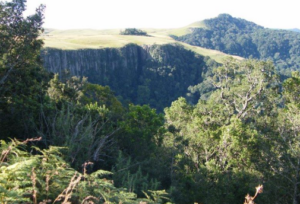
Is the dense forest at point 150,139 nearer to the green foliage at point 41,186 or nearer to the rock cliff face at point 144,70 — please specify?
the green foliage at point 41,186

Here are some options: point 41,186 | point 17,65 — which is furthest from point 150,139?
point 41,186

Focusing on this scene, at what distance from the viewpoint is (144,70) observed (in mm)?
114188

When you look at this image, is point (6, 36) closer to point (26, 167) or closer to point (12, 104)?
point (12, 104)

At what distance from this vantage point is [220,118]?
18.2m

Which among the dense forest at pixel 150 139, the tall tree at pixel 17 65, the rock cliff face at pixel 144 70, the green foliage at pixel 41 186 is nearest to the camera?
the green foliage at pixel 41 186

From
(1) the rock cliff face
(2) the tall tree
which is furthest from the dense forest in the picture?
(1) the rock cliff face

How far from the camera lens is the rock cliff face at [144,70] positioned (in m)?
91.4

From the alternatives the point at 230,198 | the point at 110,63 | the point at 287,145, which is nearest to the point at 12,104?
the point at 230,198

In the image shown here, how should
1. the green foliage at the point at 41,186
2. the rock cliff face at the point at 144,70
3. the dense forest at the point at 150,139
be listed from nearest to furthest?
the green foliage at the point at 41,186
the dense forest at the point at 150,139
the rock cliff face at the point at 144,70

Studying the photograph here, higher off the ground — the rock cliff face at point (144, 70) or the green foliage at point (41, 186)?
the green foliage at point (41, 186)

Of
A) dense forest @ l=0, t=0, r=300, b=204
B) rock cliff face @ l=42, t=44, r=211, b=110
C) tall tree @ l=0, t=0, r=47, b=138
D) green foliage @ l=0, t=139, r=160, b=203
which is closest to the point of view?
green foliage @ l=0, t=139, r=160, b=203

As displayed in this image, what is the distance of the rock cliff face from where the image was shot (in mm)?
91375

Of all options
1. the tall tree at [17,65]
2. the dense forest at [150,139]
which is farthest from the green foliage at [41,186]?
the tall tree at [17,65]

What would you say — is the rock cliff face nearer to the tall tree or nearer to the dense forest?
the dense forest
